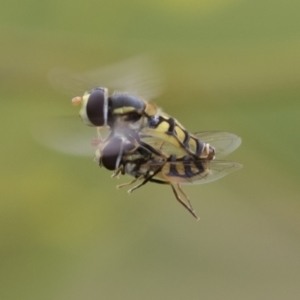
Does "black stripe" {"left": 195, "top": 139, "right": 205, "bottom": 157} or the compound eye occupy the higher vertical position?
the compound eye

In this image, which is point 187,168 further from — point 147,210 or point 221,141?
point 147,210

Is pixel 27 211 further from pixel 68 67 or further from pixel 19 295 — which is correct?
pixel 68 67

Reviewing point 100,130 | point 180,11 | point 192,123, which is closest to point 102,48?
point 192,123

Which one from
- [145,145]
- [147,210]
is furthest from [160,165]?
[147,210]

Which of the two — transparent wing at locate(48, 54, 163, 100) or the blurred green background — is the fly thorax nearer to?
transparent wing at locate(48, 54, 163, 100)

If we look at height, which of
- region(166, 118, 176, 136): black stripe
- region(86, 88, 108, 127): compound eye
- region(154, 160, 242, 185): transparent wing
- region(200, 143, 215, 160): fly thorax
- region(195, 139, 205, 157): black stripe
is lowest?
region(154, 160, 242, 185): transparent wing

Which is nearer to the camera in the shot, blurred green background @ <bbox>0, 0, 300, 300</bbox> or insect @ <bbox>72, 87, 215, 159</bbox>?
insect @ <bbox>72, 87, 215, 159</bbox>

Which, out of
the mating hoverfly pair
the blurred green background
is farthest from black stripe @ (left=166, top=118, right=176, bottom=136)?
the blurred green background
